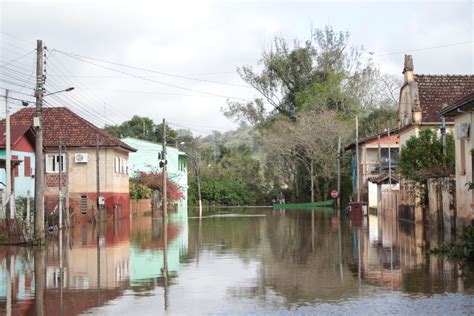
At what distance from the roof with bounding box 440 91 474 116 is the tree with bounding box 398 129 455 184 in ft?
17.3

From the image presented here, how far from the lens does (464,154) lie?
29.5m

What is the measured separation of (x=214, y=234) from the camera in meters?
34.8

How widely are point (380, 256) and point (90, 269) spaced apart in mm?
8004

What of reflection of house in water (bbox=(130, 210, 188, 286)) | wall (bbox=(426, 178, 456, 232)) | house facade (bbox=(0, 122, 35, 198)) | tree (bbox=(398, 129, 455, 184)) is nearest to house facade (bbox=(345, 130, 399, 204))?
tree (bbox=(398, 129, 455, 184))

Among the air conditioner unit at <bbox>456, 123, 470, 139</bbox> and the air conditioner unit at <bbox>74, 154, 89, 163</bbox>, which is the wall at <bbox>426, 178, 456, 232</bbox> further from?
the air conditioner unit at <bbox>74, 154, 89, 163</bbox>

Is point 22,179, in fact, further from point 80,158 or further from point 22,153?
point 80,158

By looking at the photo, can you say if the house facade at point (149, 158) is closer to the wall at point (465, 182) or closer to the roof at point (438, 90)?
the roof at point (438, 90)

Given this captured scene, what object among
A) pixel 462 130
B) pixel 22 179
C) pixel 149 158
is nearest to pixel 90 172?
pixel 22 179

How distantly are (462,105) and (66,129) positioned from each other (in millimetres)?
35203

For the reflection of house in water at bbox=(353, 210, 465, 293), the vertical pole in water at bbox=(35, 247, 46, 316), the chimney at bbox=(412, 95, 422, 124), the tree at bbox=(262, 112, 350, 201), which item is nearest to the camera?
the vertical pole in water at bbox=(35, 247, 46, 316)

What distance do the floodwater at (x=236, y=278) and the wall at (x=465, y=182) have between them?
4.96ft

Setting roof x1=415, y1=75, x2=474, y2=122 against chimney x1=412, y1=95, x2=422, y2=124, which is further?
roof x1=415, y1=75, x2=474, y2=122

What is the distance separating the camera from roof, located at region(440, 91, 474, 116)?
2608cm

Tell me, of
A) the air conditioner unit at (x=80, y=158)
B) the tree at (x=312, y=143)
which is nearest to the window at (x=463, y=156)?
the air conditioner unit at (x=80, y=158)
